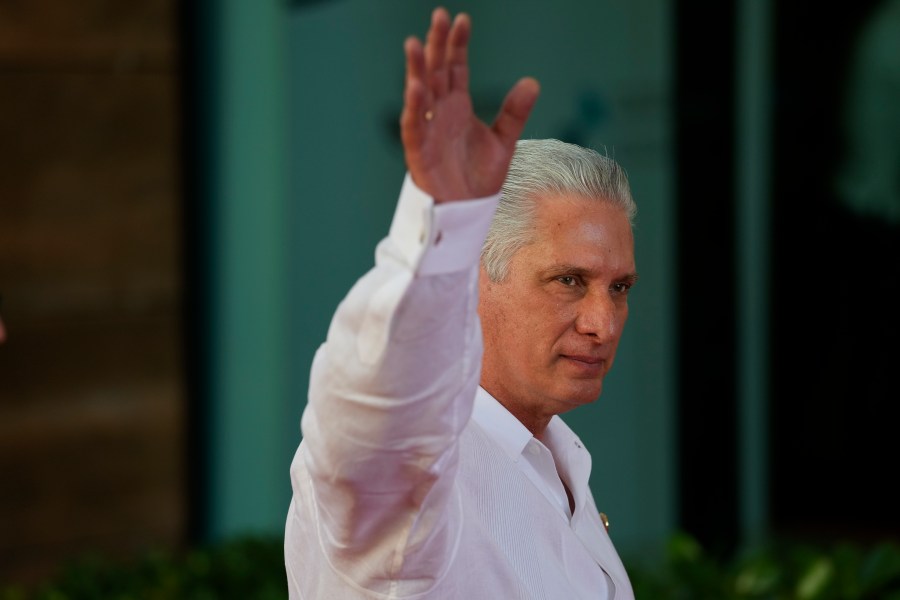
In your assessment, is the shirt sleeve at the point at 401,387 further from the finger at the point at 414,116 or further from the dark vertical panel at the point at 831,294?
the dark vertical panel at the point at 831,294

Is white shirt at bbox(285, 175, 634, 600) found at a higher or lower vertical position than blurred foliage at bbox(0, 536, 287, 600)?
higher

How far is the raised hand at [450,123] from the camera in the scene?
4.60 ft

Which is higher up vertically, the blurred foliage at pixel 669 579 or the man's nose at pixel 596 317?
the man's nose at pixel 596 317

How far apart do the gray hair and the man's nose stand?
113mm

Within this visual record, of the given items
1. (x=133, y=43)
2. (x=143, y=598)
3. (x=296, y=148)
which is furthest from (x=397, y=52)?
(x=143, y=598)

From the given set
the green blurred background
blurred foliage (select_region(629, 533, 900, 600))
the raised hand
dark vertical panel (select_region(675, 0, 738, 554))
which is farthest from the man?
dark vertical panel (select_region(675, 0, 738, 554))

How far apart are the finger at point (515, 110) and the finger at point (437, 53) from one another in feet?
0.24

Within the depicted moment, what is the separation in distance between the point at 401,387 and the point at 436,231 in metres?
0.16

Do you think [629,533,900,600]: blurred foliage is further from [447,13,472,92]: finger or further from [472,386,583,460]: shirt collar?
[447,13,472,92]: finger

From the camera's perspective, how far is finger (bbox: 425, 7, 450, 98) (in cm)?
139

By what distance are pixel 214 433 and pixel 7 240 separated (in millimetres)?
1153

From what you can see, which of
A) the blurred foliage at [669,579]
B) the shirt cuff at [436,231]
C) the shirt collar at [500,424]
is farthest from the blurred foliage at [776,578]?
the shirt cuff at [436,231]

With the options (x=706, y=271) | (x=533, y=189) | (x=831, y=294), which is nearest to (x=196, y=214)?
(x=706, y=271)

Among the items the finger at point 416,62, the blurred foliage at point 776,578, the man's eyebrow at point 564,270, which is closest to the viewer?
the finger at point 416,62
